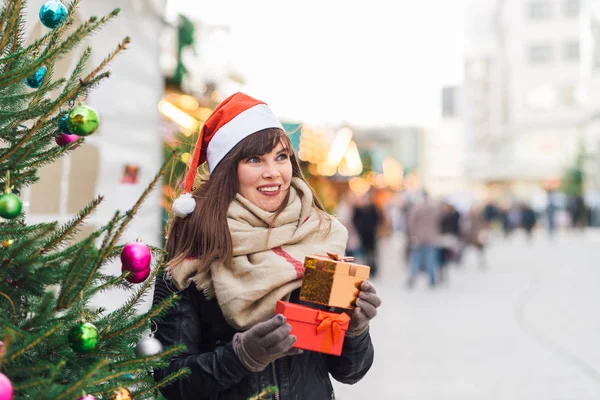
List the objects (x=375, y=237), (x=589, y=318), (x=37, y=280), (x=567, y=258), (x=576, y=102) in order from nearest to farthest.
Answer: (x=37, y=280) → (x=589, y=318) → (x=375, y=237) → (x=567, y=258) → (x=576, y=102)

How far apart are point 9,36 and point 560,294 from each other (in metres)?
11.1

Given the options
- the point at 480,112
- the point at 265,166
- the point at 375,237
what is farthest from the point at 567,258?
the point at 480,112

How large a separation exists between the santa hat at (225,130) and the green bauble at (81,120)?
558 mm

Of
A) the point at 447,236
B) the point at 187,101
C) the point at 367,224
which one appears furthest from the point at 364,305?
the point at 447,236

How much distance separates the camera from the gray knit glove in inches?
65.7

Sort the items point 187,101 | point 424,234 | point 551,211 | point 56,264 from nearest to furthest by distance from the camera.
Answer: point 56,264, point 187,101, point 424,234, point 551,211

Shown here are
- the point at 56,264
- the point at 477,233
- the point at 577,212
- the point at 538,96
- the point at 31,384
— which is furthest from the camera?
the point at 538,96

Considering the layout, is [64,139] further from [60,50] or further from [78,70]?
[60,50]

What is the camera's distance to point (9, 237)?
1.46 metres

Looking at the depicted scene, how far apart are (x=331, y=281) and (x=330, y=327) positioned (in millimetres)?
121

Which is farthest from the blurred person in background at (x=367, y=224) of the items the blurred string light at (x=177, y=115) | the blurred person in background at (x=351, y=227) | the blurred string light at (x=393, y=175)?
the blurred string light at (x=393, y=175)

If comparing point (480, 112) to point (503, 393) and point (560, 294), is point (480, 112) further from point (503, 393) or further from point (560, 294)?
point (503, 393)

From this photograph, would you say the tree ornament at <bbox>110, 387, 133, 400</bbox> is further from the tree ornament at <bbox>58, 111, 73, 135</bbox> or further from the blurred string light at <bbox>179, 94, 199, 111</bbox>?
the blurred string light at <bbox>179, 94, 199, 111</bbox>

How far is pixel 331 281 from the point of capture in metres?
1.77
